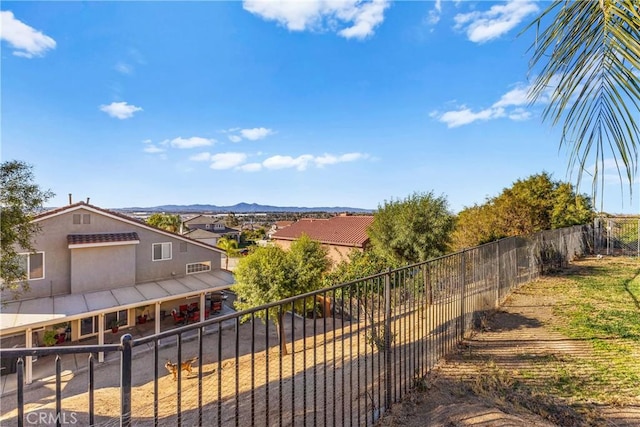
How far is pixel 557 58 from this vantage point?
1.30m

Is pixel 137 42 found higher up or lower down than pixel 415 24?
higher up

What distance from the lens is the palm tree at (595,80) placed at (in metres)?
1.06

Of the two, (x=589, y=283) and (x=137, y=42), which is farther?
(x=137, y=42)

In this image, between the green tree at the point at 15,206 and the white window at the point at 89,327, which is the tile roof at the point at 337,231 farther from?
the green tree at the point at 15,206

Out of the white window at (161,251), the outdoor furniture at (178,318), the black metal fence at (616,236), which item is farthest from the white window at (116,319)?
the black metal fence at (616,236)

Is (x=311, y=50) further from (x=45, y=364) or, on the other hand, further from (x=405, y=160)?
(x=45, y=364)

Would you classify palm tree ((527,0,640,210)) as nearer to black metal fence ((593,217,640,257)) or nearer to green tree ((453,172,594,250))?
green tree ((453,172,594,250))

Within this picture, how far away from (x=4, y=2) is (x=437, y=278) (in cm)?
1005

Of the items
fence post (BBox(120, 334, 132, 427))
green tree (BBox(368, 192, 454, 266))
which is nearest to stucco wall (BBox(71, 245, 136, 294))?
green tree (BBox(368, 192, 454, 266))

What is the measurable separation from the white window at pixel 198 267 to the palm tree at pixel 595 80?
16.3 m

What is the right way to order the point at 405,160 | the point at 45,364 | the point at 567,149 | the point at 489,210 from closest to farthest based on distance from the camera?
the point at 567,149
the point at 45,364
the point at 489,210
the point at 405,160

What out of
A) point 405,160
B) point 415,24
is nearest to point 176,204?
point 405,160

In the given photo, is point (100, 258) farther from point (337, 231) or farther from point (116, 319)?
point (337, 231)

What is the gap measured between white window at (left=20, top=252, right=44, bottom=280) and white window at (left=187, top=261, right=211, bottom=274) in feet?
18.2
